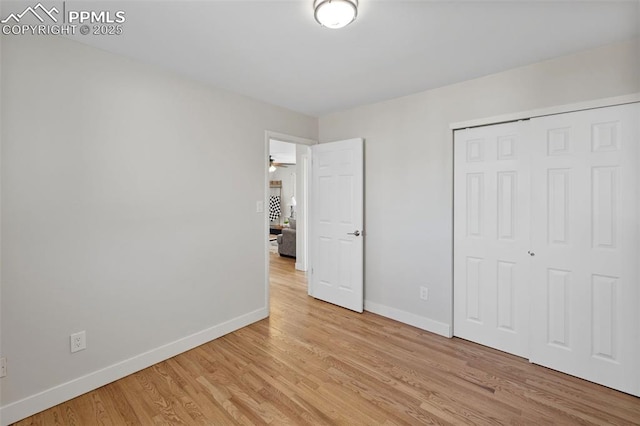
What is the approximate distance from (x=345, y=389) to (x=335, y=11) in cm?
239

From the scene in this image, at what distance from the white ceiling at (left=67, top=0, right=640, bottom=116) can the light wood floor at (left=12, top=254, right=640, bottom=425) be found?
242 cm

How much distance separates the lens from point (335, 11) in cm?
160

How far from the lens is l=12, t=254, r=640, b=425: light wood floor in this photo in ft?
6.02

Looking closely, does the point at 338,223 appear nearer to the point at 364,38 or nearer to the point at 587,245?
the point at 364,38

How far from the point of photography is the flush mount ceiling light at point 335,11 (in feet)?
5.15

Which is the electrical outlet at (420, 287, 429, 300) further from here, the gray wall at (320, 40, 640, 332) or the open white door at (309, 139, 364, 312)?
the open white door at (309, 139, 364, 312)

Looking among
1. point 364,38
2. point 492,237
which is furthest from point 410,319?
point 364,38

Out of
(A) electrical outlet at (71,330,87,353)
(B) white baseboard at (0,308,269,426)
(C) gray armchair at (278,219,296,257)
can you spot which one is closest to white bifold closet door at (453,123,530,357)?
(B) white baseboard at (0,308,269,426)

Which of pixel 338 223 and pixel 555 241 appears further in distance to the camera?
pixel 338 223

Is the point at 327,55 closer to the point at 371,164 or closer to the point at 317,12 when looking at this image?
the point at 317,12

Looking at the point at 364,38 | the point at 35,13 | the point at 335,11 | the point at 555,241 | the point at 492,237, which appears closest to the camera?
the point at 335,11

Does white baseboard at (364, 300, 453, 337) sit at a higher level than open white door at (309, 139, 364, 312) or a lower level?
lower

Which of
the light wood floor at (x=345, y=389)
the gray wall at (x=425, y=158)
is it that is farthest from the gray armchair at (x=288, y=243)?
the light wood floor at (x=345, y=389)

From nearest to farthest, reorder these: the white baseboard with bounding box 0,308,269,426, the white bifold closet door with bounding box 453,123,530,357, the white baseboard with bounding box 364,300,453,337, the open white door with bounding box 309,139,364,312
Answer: the white baseboard with bounding box 0,308,269,426, the white bifold closet door with bounding box 453,123,530,357, the white baseboard with bounding box 364,300,453,337, the open white door with bounding box 309,139,364,312
